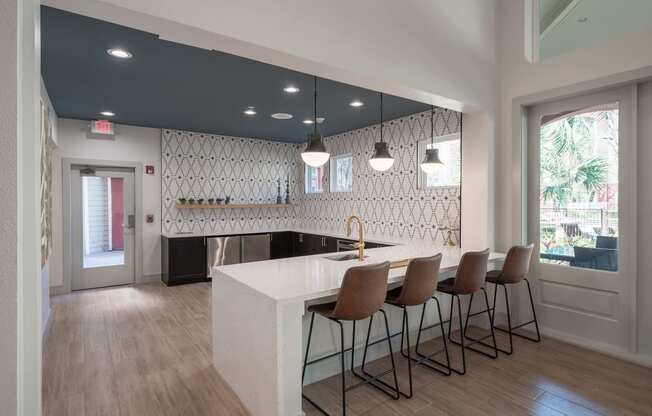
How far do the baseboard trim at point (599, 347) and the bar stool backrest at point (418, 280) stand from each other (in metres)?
1.81

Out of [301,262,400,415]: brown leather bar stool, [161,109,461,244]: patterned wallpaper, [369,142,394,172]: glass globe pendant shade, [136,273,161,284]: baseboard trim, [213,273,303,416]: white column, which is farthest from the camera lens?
[136,273,161,284]: baseboard trim

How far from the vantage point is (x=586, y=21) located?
334 centimetres

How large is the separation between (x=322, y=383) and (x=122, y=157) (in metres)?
4.78

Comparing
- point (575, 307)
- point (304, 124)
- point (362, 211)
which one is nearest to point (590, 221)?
point (575, 307)

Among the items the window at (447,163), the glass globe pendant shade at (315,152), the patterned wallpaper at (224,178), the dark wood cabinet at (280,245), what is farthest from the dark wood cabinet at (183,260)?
Result: the window at (447,163)

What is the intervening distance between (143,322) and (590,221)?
4.66 meters

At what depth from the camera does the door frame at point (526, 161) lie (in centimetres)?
292

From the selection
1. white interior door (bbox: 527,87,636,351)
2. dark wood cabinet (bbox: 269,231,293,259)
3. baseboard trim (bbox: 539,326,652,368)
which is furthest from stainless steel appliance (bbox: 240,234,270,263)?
baseboard trim (bbox: 539,326,652,368)

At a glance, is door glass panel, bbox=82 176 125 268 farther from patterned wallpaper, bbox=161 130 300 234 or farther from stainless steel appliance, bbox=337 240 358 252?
stainless steel appliance, bbox=337 240 358 252

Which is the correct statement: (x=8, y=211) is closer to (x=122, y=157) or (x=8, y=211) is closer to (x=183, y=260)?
(x=183, y=260)

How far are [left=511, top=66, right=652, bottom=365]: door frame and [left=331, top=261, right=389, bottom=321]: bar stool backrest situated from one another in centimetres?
216

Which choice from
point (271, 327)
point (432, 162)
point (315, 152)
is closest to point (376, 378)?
point (271, 327)

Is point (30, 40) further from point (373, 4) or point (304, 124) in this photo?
point (304, 124)

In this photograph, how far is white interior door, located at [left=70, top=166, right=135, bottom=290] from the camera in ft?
17.4
